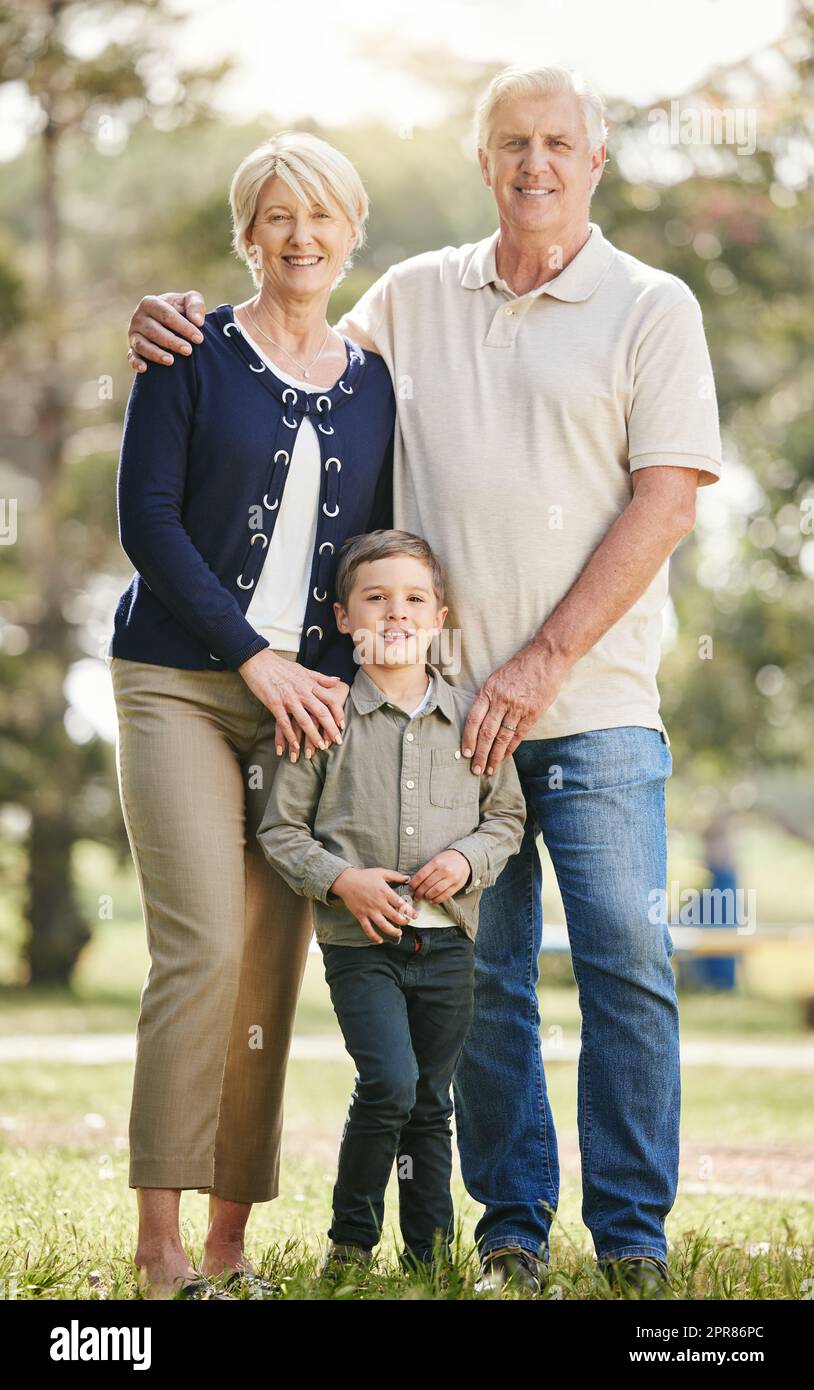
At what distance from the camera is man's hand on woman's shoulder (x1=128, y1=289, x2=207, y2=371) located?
114 inches

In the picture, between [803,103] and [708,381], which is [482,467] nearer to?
[708,381]

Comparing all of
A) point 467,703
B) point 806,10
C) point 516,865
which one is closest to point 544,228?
point 467,703

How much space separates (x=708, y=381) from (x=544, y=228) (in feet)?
1.38

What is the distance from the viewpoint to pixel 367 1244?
2848 mm

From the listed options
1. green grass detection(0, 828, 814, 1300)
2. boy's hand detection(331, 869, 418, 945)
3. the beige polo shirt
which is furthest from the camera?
the beige polo shirt

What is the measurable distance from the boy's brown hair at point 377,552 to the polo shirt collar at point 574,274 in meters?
0.52

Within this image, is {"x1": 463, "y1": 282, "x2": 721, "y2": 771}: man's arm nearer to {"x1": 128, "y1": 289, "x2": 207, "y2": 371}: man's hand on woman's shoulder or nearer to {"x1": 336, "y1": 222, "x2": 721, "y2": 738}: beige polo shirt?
{"x1": 336, "y1": 222, "x2": 721, "y2": 738}: beige polo shirt

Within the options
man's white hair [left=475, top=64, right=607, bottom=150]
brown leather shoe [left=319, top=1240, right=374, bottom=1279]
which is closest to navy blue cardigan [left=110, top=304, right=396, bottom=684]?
man's white hair [left=475, top=64, right=607, bottom=150]

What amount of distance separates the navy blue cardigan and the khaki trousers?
10 centimetres

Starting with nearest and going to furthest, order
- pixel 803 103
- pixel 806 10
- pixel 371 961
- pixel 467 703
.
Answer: pixel 371 961 → pixel 467 703 → pixel 806 10 → pixel 803 103

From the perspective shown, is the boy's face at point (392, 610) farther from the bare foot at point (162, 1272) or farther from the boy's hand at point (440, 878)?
the bare foot at point (162, 1272)

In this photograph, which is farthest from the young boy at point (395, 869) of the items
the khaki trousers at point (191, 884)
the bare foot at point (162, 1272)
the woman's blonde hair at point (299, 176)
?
the woman's blonde hair at point (299, 176)

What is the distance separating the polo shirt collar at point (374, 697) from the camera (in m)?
2.93
